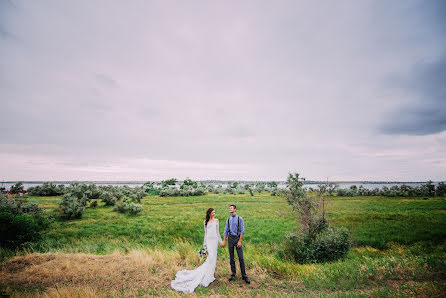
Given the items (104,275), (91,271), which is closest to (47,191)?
(91,271)

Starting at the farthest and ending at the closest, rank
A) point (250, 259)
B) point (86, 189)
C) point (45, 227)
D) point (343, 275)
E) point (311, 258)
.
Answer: point (86, 189) → point (45, 227) → point (311, 258) → point (250, 259) → point (343, 275)

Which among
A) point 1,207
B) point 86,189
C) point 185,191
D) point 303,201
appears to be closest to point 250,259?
point 303,201

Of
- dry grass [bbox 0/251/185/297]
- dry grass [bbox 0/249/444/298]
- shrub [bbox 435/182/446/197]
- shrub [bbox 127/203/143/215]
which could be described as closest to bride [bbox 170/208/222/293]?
dry grass [bbox 0/249/444/298]

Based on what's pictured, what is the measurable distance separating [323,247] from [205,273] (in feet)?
30.9

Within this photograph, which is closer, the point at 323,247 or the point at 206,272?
the point at 206,272

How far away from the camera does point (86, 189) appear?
2031 inches

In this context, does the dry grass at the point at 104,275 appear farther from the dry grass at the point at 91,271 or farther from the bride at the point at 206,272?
the bride at the point at 206,272

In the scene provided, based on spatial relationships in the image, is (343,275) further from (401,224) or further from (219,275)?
(401,224)

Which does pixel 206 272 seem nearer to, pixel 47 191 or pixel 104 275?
pixel 104 275

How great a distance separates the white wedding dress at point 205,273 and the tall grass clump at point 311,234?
7982mm

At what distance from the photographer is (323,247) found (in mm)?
13109

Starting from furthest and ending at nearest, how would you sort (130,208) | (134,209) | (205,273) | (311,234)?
1. (130,208)
2. (134,209)
3. (311,234)
4. (205,273)

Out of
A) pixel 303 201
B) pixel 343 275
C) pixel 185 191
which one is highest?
pixel 303 201

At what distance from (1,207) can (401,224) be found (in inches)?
1791
